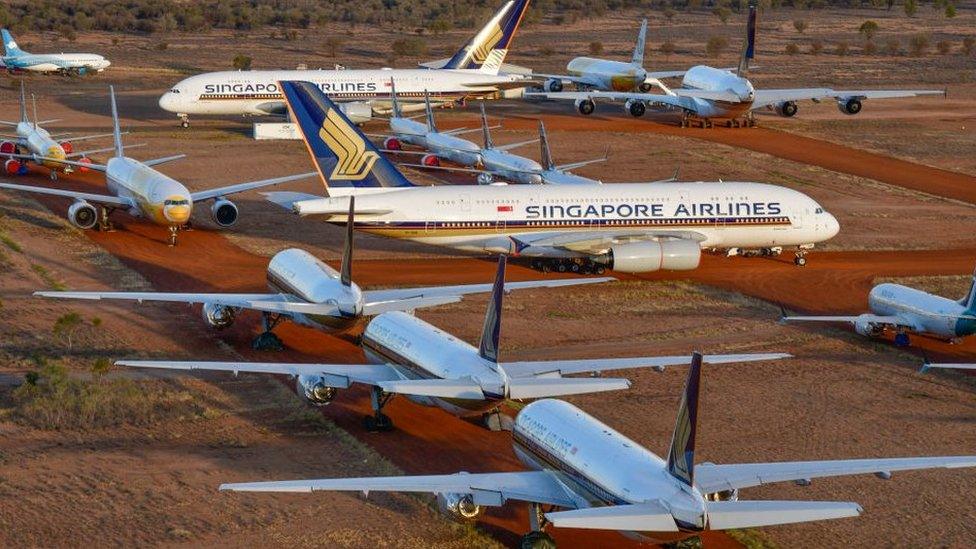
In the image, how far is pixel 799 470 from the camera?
27719 millimetres

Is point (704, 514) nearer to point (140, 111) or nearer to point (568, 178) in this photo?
point (568, 178)

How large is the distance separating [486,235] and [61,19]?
11893cm

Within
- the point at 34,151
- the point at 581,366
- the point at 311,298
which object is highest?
the point at 581,366

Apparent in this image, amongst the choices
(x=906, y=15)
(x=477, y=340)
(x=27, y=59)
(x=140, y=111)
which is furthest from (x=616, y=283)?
(x=906, y=15)

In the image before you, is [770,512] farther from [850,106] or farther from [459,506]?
[850,106]

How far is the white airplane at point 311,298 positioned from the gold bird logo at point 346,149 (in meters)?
8.62

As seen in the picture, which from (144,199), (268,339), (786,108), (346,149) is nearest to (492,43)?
(786,108)

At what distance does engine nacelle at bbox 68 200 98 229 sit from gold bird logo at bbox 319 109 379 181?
14.1m

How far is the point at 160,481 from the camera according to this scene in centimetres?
3394

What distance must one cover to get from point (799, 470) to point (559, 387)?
24.6 ft

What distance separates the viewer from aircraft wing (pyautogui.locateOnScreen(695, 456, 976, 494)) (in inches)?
1053

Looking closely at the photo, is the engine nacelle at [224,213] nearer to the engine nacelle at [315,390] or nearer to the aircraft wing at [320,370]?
the aircraft wing at [320,370]

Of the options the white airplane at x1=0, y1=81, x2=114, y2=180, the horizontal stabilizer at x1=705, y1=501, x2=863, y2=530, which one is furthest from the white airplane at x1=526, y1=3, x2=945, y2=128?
the horizontal stabilizer at x1=705, y1=501, x2=863, y2=530

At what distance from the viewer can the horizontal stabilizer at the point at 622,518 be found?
25.2 meters
